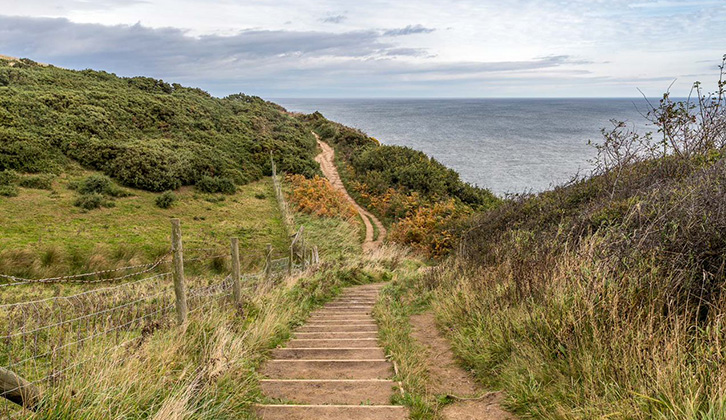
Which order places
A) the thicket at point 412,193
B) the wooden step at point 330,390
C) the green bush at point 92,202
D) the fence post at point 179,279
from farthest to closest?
the thicket at point 412,193, the green bush at point 92,202, the fence post at point 179,279, the wooden step at point 330,390

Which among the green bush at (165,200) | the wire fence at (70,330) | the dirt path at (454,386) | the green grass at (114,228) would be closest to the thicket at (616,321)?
the dirt path at (454,386)

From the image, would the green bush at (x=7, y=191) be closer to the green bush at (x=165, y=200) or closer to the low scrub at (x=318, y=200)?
the green bush at (x=165, y=200)

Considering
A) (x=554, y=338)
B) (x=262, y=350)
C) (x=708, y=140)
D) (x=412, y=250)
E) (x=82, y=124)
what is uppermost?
(x=82, y=124)

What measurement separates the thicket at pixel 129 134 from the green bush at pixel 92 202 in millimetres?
2828

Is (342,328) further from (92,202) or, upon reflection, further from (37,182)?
(37,182)

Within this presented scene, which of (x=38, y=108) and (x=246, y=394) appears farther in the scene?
(x=38, y=108)

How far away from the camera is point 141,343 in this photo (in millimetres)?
4305

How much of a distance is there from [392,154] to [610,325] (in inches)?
1148

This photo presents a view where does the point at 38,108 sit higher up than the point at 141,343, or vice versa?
the point at 38,108

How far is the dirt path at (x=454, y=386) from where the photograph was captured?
3.82 meters

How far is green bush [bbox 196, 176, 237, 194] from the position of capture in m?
22.7

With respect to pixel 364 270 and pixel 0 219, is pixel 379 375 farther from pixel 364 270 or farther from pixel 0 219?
pixel 0 219

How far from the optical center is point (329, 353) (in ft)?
18.3

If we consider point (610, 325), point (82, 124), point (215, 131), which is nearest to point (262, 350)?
point (610, 325)
